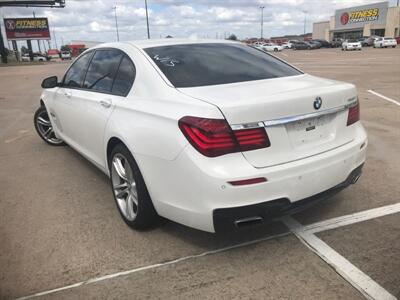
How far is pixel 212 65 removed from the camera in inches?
149

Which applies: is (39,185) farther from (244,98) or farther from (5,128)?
(5,128)

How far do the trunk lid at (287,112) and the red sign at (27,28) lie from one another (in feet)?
231

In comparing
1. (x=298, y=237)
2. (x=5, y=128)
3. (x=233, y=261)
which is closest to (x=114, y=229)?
(x=233, y=261)

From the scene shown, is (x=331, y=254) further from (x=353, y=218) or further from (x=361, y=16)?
(x=361, y=16)

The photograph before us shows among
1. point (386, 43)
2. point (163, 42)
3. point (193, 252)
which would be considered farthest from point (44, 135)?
point (386, 43)

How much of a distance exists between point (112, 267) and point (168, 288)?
533 mm

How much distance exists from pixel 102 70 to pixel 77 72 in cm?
90

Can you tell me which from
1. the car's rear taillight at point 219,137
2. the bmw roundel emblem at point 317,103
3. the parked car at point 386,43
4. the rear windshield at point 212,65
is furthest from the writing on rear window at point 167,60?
the parked car at point 386,43

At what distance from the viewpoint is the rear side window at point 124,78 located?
382cm

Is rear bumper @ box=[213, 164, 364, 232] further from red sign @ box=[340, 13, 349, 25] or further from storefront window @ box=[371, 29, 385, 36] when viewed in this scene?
red sign @ box=[340, 13, 349, 25]

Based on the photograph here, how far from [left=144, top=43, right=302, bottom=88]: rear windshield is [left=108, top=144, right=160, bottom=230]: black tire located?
28.8 inches

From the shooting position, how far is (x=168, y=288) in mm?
2910

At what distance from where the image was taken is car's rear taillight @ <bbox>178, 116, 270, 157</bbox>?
111 inches

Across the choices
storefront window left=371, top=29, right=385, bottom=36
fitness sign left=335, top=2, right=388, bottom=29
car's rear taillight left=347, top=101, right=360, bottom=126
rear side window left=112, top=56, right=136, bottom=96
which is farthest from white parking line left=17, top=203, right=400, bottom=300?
storefront window left=371, top=29, right=385, bottom=36
